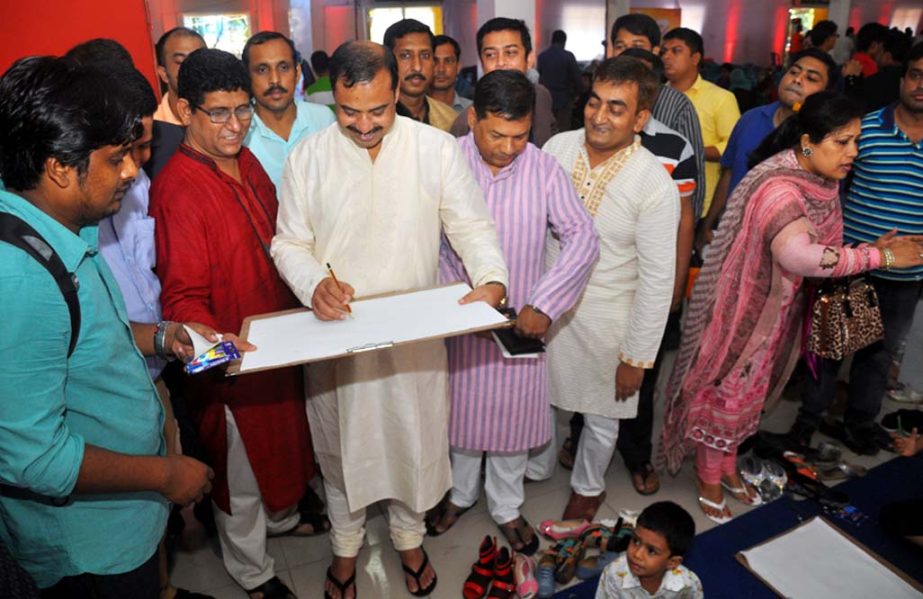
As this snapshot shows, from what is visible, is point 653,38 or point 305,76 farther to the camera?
point 305,76

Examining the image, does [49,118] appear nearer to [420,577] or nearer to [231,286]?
[231,286]

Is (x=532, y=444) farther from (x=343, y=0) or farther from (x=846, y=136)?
(x=343, y=0)

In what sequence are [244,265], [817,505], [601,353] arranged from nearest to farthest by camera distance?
[244,265]
[601,353]
[817,505]

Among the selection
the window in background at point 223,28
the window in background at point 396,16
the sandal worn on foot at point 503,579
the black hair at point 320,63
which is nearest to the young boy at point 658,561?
the sandal worn on foot at point 503,579

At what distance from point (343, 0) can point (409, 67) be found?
7.38 m

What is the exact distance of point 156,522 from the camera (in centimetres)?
158

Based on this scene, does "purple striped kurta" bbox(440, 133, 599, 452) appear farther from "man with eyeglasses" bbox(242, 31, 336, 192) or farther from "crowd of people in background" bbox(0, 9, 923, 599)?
"man with eyeglasses" bbox(242, 31, 336, 192)

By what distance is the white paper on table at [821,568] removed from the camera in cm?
236

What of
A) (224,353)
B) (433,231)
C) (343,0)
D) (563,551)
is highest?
(343,0)

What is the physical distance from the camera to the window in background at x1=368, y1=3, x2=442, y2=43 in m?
10.1

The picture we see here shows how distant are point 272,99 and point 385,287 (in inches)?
46.9

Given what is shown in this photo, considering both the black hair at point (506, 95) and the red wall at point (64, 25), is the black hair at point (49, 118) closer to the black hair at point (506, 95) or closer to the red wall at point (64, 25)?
the black hair at point (506, 95)

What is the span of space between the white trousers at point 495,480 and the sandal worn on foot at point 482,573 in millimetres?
172

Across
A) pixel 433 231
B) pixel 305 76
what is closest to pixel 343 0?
pixel 305 76
